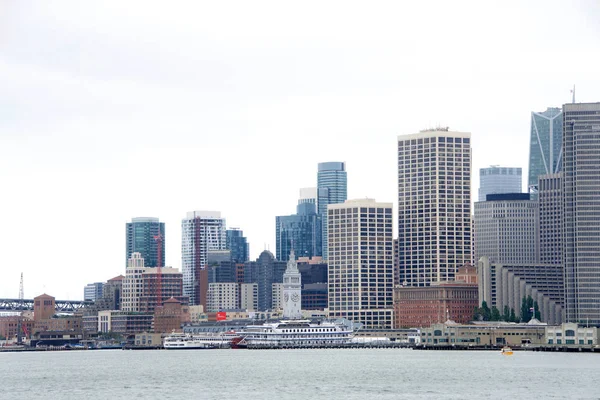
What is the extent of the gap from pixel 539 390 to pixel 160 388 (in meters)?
49.2

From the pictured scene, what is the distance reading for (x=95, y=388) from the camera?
198750 millimetres

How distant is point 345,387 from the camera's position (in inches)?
7569

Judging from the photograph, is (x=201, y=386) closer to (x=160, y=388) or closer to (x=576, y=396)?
(x=160, y=388)

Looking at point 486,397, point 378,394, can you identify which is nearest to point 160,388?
point 378,394

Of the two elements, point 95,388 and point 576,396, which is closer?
point 576,396

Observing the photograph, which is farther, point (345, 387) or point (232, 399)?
point (345, 387)

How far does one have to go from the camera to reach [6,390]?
196875 millimetres

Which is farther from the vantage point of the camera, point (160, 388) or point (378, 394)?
point (160, 388)

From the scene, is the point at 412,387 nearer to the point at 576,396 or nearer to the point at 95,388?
the point at 576,396

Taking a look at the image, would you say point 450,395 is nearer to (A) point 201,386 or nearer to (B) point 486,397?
(B) point 486,397

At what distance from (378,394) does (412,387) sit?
13.4 meters

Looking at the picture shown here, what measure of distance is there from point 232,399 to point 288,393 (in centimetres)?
1049

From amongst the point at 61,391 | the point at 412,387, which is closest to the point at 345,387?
the point at 412,387

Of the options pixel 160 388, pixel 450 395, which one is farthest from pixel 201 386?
pixel 450 395
